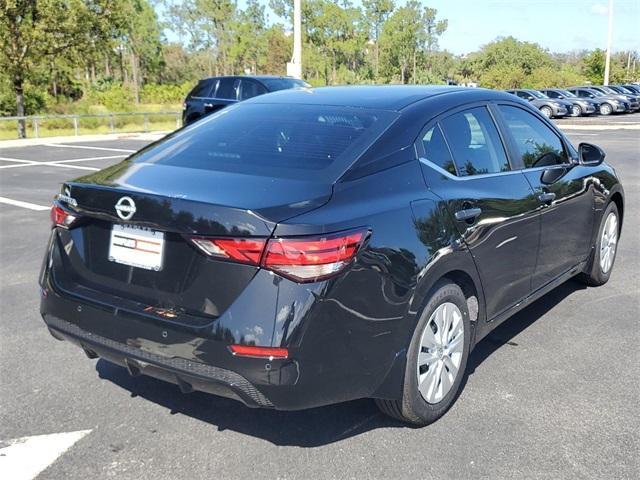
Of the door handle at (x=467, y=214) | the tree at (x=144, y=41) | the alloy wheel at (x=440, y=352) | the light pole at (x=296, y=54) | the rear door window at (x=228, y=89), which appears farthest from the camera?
the tree at (x=144, y=41)

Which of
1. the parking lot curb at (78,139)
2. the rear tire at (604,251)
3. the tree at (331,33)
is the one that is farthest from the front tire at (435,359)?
the tree at (331,33)

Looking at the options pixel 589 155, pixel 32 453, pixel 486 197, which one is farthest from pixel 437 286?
pixel 589 155

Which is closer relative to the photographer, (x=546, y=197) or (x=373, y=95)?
(x=373, y=95)

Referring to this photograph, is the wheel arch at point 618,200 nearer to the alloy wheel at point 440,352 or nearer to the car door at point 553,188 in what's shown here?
the car door at point 553,188

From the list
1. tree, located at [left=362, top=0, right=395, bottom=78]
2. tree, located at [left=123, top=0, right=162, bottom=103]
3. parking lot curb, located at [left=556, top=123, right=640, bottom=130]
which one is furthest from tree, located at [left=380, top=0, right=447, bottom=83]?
parking lot curb, located at [left=556, top=123, right=640, bottom=130]

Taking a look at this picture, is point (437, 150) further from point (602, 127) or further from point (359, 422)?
point (602, 127)

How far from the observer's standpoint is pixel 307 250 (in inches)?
100

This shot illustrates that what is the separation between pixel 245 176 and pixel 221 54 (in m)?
74.7

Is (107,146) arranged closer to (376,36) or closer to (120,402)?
(120,402)

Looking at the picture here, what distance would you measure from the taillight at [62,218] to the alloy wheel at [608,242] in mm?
4089

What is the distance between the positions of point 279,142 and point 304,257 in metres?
0.98

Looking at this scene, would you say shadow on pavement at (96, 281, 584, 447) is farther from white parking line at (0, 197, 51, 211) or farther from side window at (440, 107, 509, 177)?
white parking line at (0, 197, 51, 211)

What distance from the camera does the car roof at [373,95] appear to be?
360 cm

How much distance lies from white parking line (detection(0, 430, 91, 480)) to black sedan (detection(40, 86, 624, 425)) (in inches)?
19.3
